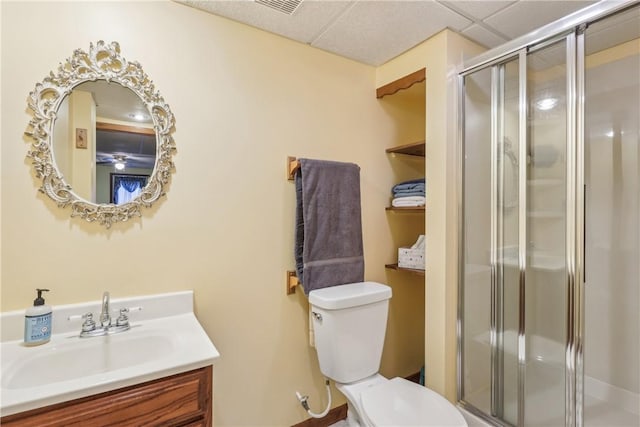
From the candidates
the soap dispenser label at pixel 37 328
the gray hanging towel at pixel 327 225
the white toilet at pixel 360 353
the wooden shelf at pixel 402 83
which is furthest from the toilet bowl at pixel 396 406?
the wooden shelf at pixel 402 83

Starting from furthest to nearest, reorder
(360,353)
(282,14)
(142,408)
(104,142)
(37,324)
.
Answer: (360,353), (282,14), (104,142), (37,324), (142,408)

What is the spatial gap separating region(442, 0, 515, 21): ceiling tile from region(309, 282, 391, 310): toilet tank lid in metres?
1.40

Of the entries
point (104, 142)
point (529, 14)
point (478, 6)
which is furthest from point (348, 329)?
point (529, 14)

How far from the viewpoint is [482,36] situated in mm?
1755

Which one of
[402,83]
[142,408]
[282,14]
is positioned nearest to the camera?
[142,408]

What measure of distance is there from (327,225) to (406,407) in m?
0.91

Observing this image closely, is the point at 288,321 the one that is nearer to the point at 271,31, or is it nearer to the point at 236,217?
the point at 236,217

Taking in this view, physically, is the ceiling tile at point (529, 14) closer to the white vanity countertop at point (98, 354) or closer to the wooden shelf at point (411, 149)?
the wooden shelf at point (411, 149)

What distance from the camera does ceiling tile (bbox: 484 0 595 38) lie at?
58.6 inches

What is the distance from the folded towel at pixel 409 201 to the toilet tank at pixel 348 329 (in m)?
0.55

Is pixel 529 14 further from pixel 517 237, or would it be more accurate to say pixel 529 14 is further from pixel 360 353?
pixel 360 353

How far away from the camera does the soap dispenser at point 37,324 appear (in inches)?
43.1

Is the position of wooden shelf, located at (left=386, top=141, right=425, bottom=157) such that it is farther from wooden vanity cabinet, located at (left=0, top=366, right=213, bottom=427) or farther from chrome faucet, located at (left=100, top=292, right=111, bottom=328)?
chrome faucet, located at (left=100, top=292, right=111, bottom=328)

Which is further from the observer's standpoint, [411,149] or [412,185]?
[411,149]
